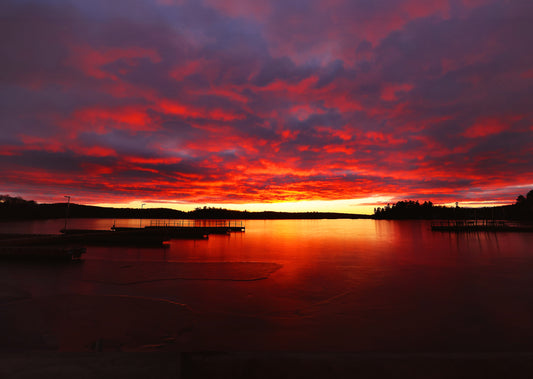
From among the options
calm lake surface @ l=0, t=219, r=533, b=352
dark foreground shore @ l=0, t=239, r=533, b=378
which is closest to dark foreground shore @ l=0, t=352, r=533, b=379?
dark foreground shore @ l=0, t=239, r=533, b=378

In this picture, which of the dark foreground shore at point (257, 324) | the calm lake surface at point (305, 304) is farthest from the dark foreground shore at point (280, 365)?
the calm lake surface at point (305, 304)

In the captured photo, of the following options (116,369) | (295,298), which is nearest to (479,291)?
(295,298)

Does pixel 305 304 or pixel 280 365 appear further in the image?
pixel 305 304

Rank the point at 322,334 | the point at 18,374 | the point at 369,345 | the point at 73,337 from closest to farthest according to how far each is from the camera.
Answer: the point at 18,374 < the point at 73,337 < the point at 369,345 < the point at 322,334

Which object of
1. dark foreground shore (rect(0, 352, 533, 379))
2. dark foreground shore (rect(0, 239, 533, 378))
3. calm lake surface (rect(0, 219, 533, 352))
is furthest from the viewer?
calm lake surface (rect(0, 219, 533, 352))

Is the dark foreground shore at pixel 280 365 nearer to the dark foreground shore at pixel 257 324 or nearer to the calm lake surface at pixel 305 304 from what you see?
the dark foreground shore at pixel 257 324

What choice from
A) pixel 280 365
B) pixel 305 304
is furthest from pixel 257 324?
pixel 280 365

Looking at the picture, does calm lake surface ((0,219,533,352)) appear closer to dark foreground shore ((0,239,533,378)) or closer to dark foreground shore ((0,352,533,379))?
dark foreground shore ((0,239,533,378))

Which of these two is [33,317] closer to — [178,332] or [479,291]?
[178,332]

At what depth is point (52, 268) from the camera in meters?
25.2

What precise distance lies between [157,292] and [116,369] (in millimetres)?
16540

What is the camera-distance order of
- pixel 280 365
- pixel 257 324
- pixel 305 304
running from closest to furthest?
pixel 280 365 < pixel 257 324 < pixel 305 304

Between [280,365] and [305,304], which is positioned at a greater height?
[280,365]

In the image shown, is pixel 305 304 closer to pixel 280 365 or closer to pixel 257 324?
pixel 257 324
